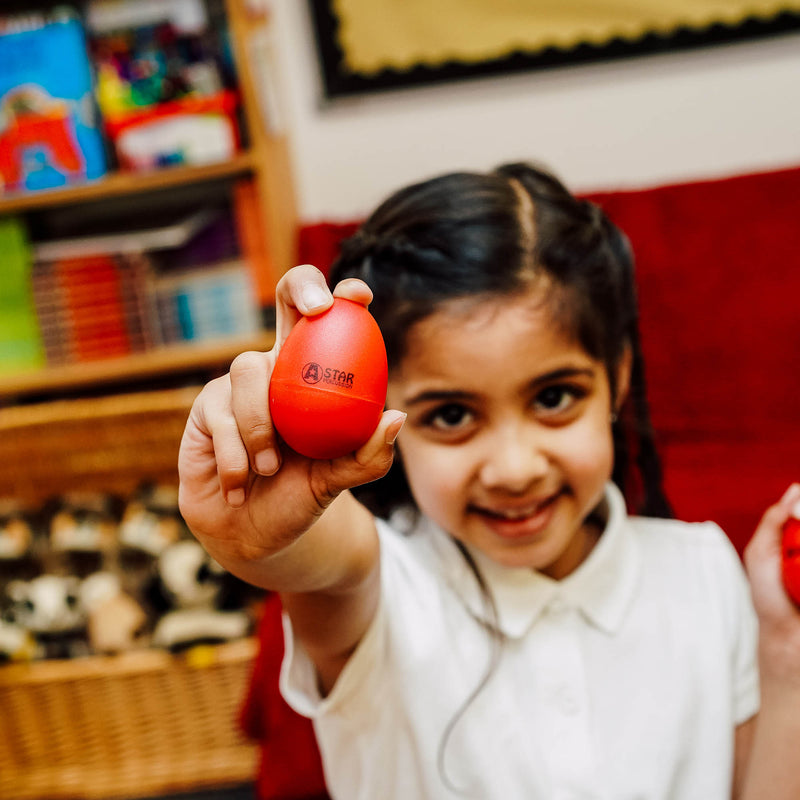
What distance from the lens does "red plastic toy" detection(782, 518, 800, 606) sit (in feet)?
2.05

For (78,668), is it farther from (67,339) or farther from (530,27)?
(530,27)

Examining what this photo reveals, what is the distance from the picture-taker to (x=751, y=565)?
2.23 ft

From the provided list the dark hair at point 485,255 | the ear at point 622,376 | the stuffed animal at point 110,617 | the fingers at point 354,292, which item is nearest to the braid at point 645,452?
the ear at point 622,376

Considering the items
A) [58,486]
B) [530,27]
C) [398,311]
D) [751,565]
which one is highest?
[530,27]

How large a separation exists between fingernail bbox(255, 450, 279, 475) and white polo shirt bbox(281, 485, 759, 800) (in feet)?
0.89

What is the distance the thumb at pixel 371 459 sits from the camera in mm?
426

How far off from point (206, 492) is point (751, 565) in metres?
0.50

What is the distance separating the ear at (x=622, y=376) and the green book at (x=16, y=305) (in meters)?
1.24

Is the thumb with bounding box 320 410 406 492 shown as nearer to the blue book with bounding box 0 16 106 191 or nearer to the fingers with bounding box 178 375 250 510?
the fingers with bounding box 178 375 250 510

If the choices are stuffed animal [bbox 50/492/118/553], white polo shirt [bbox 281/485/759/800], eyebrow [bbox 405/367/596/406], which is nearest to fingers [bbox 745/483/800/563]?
white polo shirt [bbox 281/485/759/800]

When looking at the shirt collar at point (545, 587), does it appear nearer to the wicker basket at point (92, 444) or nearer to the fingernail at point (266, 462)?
the fingernail at point (266, 462)

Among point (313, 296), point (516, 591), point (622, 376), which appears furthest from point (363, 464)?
point (622, 376)

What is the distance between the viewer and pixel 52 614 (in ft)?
4.61

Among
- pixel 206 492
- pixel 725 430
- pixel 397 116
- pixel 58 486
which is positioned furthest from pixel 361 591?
pixel 397 116
